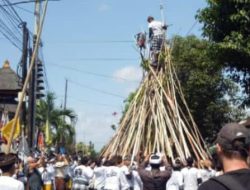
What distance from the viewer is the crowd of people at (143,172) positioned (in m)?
3.64

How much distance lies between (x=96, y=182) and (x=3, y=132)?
303 centimetres

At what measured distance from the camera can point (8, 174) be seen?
6.77m

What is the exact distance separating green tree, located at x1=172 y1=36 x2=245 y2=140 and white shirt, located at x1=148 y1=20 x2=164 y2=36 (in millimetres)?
8233

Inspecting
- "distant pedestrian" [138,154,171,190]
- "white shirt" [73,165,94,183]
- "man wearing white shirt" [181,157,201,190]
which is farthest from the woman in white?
"white shirt" [73,165,94,183]

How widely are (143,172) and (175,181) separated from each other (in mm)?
2463

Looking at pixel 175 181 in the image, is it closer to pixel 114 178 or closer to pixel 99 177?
pixel 114 178

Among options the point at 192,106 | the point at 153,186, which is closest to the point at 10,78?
the point at 192,106

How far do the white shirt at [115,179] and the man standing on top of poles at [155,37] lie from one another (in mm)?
7951

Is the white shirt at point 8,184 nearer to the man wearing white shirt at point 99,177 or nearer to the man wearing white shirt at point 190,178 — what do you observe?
the man wearing white shirt at point 190,178

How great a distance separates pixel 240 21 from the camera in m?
15.9

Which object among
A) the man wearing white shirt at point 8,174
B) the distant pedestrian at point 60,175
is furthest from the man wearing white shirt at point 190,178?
the man wearing white shirt at point 8,174

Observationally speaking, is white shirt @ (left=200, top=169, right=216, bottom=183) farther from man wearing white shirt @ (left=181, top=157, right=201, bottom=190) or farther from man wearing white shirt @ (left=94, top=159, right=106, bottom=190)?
man wearing white shirt @ (left=94, top=159, right=106, bottom=190)

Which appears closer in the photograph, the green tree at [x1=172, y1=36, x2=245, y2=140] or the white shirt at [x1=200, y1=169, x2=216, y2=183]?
the white shirt at [x1=200, y1=169, x2=216, y2=183]

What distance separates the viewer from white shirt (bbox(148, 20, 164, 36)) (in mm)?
22844
